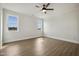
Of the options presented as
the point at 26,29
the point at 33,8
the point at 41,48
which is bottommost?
the point at 41,48

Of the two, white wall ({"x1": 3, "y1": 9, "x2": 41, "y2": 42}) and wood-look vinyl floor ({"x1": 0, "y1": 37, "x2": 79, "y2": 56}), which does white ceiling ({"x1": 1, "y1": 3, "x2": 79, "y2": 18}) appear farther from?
wood-look vinyl floor ({"x1": 0, "y1": 37, "x2": 79, "y2": 56})

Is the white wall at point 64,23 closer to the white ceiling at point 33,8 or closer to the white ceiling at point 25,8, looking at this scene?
the white ceiling at point 33,8

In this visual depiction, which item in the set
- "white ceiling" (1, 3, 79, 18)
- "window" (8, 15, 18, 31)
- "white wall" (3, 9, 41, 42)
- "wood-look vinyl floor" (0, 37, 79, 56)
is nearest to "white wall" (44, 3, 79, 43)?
"white ceiling" (1, 3, 79, 18)

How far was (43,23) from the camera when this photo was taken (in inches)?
95.0

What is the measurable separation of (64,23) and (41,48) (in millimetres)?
716

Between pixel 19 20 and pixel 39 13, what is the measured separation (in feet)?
1.48

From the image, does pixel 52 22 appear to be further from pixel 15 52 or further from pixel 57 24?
pixel 15 52

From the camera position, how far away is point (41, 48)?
2299 mm

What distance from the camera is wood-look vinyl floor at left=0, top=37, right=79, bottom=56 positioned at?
7.25 ft

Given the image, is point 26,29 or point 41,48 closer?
point 41,48

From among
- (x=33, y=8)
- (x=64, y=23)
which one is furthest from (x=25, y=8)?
(x=64, y=23)

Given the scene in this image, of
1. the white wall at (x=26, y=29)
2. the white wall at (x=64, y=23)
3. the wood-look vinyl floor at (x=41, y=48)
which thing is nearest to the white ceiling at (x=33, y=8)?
the white wall at (x=64, y=23)

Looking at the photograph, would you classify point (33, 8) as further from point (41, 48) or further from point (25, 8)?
point (41, 48)

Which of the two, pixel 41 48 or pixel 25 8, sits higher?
pixel 25 8
